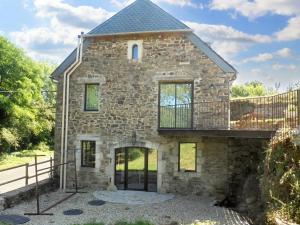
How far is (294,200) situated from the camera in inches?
332

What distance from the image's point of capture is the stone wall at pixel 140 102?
558 inches

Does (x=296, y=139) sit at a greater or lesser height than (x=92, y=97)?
lesser

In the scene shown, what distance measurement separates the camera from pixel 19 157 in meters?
27.3

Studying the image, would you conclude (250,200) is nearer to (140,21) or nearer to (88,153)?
(88,153)

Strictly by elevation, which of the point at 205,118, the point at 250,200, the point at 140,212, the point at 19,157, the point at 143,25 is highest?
the point at 143,25

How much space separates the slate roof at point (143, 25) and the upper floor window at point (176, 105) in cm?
167

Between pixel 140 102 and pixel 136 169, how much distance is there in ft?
9.65

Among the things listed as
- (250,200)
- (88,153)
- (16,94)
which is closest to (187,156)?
(250,200)

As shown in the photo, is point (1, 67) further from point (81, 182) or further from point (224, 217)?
point (224, 217)

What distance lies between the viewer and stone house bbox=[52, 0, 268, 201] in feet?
46.1

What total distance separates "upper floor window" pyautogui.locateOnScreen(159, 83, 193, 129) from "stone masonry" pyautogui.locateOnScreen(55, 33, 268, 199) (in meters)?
0.29

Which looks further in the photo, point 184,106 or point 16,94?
point 16,94

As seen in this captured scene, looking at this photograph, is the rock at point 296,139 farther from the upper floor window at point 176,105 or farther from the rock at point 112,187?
the rock at point 112,187

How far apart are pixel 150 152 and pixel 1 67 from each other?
54.4ft
